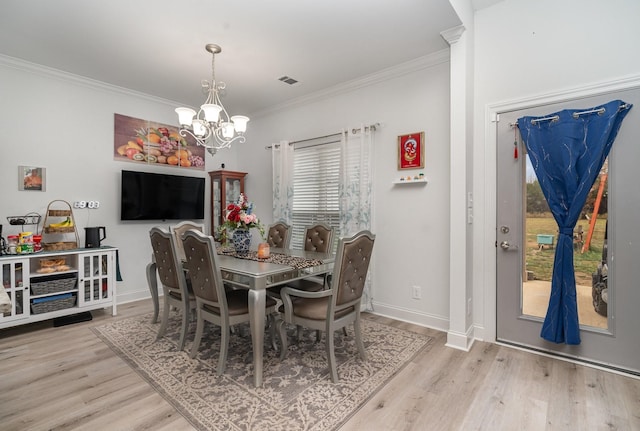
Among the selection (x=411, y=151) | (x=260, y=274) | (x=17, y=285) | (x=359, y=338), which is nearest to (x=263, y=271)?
(x=260, y=274)

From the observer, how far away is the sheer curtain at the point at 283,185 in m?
4.43

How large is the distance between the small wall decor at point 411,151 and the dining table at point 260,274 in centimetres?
138

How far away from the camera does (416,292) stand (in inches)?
131

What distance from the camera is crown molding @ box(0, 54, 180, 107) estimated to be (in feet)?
10.7

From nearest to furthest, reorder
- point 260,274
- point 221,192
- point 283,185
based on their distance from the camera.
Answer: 1. point 260,274
2. point 283,185
3. point 221,192

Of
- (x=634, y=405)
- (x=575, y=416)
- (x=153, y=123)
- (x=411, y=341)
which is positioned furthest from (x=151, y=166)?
(x=634, y=405)

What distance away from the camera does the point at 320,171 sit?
4.17m

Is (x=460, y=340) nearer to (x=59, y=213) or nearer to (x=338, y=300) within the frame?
(x=338, y=300)

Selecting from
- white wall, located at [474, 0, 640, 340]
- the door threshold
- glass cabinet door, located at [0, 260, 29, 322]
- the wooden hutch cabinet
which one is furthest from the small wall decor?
glass cabinet door, located at [0, 260, 29, 322]

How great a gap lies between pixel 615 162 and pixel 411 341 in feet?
7.11

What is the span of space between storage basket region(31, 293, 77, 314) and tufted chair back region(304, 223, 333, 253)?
260cm

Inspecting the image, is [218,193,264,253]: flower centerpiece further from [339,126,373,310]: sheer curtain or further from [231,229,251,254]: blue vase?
[339,126,373,310]: sheer curtain

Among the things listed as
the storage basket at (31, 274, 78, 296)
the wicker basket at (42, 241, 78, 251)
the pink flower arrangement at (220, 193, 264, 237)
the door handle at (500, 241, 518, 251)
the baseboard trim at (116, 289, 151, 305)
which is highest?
the pink flower arrangement at (220, 193, 264, 237)

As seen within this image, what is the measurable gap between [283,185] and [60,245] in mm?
2687
